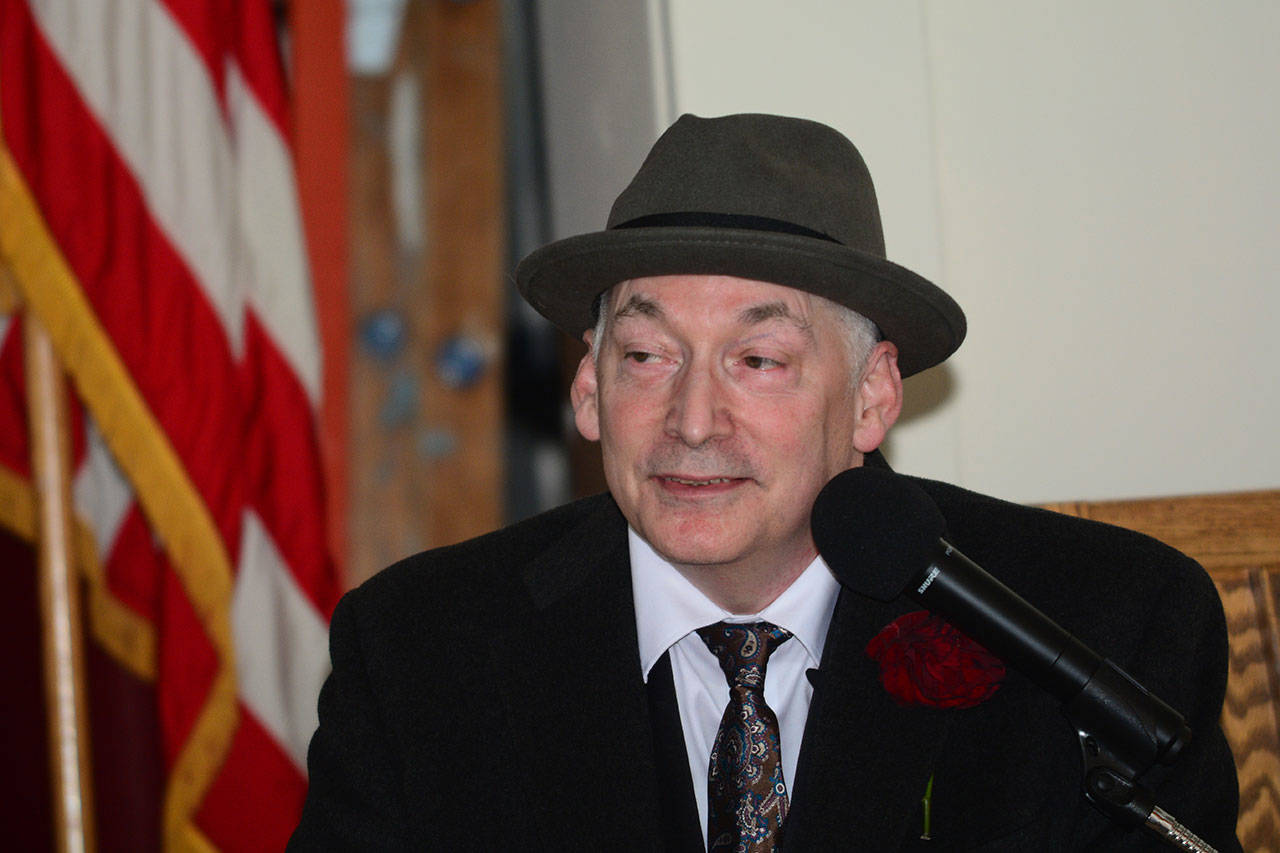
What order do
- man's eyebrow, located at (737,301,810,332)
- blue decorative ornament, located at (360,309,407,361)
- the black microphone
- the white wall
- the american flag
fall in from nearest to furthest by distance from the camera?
the black microphone, man's eyebrow, located at (737,301,810,332), the white wall, the american flag, blue decorative ornament, located at (360,309,407,361)

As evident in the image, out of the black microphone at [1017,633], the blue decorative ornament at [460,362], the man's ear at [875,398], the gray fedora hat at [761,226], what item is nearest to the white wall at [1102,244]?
the man's ear at [875,398]

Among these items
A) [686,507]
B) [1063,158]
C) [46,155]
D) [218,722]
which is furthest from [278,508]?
[1063,158]

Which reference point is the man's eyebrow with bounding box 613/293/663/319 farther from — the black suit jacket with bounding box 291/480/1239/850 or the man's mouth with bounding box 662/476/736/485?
the black suit jacket with bounding box 291/480/1239/850

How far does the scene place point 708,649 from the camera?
68.2 inches

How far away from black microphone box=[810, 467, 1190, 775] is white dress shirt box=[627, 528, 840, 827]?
1.83 ft

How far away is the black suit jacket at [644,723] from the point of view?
4.95 ft

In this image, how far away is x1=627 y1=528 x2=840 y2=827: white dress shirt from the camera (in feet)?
5.56

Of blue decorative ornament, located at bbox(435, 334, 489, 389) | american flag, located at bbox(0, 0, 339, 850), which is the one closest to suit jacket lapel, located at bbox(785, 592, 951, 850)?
american flag, located at bbox(0, 0, 339, 850)

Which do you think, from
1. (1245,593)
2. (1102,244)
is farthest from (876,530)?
(1102,244)

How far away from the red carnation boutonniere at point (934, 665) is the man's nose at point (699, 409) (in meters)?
0.34

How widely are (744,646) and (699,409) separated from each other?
1.19 ft

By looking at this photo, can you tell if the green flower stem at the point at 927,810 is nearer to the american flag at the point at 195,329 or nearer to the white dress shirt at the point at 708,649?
the white dress shirt at the point at 708,649

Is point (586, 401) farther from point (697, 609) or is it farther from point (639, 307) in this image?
point (697, 609)

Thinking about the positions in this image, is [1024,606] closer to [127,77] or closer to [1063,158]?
[1063,158]
